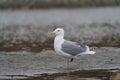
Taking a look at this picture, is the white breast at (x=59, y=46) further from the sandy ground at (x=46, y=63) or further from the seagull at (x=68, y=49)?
the sandy ground at (x=46, y=63)

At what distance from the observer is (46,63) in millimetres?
13625

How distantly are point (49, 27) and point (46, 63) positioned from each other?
40.8 feet

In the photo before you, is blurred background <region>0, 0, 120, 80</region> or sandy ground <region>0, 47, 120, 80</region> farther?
blurred background <region>0, 0, 120, 80</region>

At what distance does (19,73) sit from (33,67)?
913 millimetres

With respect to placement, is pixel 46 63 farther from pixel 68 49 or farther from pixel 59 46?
pixel 68 49

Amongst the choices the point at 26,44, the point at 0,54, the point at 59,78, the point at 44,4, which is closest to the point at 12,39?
the point at 26,44

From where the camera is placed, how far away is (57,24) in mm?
26906

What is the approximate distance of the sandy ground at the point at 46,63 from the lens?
12508mm

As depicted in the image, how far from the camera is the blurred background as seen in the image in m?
14.2

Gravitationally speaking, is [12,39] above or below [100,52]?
above

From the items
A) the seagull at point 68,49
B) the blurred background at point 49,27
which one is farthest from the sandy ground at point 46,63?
the seagull at point 68,49

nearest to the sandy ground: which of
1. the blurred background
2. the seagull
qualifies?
the blurred background

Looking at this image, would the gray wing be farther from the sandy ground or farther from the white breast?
the sandy ground

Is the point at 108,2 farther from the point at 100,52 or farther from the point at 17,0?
the point at 100,52
